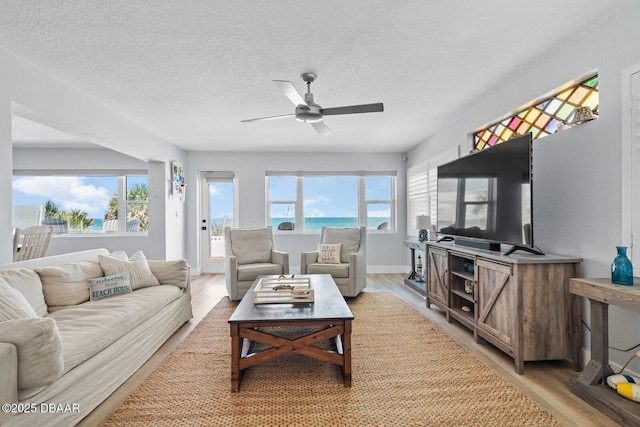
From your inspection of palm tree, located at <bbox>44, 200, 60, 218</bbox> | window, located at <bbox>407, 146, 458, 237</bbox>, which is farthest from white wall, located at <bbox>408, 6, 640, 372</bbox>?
palm tree, located at <bbox>44, 200, 60, 218</bbox>

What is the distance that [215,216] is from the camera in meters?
6.05

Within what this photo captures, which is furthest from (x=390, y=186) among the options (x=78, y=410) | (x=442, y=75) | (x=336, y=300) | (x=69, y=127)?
(x=78, y=410)

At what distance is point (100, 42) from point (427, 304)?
397 cm

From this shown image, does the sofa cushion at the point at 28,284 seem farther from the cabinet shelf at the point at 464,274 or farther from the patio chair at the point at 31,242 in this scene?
the cabinet shelf at the point at 464,274

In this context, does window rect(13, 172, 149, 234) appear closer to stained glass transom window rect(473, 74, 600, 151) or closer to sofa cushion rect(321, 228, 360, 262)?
sofa cushion rect(321, 228, 360, 262)

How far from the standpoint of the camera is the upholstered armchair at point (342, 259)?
4027 millimetres

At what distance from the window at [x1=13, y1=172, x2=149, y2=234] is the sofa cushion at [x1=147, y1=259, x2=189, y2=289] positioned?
299 cm

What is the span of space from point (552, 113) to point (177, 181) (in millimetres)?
5196

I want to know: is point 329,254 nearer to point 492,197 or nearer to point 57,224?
point 492,197

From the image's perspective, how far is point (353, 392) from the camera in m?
1.93

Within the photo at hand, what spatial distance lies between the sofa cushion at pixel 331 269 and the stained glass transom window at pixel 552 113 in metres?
2.33

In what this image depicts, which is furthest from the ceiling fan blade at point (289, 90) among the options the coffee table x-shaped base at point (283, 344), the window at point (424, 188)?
the window at point (424, 188)

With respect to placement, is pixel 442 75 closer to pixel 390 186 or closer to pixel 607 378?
pixel 607 378

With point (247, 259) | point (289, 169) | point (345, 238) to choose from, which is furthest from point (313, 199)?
point (247, 259)
